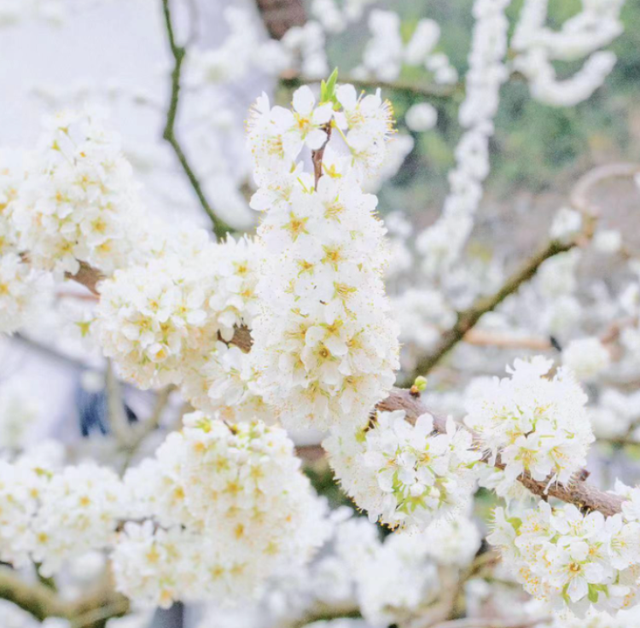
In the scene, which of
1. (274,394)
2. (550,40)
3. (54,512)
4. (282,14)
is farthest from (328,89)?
(282,14)

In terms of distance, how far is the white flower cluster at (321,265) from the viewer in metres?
0.54

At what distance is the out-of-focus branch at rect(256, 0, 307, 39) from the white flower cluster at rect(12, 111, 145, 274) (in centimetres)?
386

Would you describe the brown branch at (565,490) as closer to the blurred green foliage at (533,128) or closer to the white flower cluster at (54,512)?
the white flower cluster at (54,512)

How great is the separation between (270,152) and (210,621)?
3.25 m

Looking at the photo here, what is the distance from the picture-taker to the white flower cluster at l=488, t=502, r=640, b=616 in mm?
641

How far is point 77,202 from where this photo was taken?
2.63ft

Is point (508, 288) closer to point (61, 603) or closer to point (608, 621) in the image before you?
point (608, 621)

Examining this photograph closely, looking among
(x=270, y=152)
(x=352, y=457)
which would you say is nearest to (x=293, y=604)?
(x=352, y=457)

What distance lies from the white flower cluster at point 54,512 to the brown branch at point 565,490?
0.71m

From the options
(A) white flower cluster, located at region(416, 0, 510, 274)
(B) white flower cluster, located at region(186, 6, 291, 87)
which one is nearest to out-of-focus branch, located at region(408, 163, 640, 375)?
(A) white flower cluster, located at region(416, 0, 510, 274)

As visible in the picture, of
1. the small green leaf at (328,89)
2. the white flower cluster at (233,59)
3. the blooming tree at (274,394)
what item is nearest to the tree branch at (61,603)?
the blooming tree at (274,394)

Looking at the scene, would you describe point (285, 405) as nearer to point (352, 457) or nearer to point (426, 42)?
point (352, 457)

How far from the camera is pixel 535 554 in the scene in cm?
67

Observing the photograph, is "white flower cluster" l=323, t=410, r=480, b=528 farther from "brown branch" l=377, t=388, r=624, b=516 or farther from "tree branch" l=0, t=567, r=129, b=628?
"tree branch" l=0, t=567, r=129, b=628
